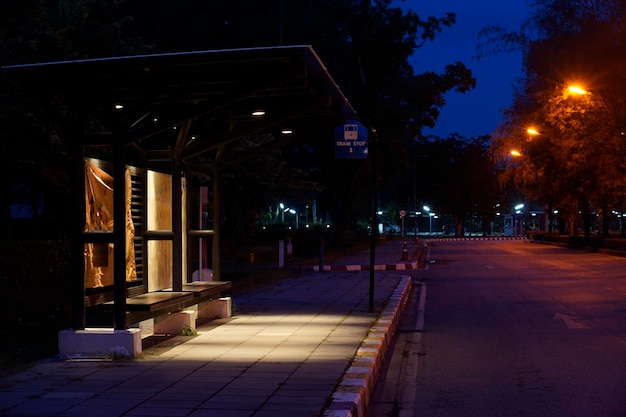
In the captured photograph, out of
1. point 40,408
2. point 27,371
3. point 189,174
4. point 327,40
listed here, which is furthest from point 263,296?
point 327,40

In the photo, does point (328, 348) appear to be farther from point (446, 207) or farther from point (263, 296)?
point (446, 207)

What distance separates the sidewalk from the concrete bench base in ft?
0.47

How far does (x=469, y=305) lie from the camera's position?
744 inches

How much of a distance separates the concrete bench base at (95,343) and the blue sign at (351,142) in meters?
7.53

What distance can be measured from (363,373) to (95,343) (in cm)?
328

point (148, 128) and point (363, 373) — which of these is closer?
point (363, 373)

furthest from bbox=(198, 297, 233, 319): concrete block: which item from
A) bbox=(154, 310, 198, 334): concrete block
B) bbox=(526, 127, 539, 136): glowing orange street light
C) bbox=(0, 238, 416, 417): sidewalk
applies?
bbox=(526, 127, 539, 136): glowing orange street light

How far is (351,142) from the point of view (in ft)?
56.3

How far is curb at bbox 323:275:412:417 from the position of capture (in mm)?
7389

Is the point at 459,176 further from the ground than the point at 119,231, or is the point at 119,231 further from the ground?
the point at 459,176

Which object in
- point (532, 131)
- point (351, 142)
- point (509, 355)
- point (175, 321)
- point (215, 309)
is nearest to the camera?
point (509, 355)

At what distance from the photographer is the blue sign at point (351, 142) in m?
16.9

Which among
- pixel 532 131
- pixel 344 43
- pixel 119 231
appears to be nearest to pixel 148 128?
pixel 119 231

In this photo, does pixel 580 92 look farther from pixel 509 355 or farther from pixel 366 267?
pixel 509 355
